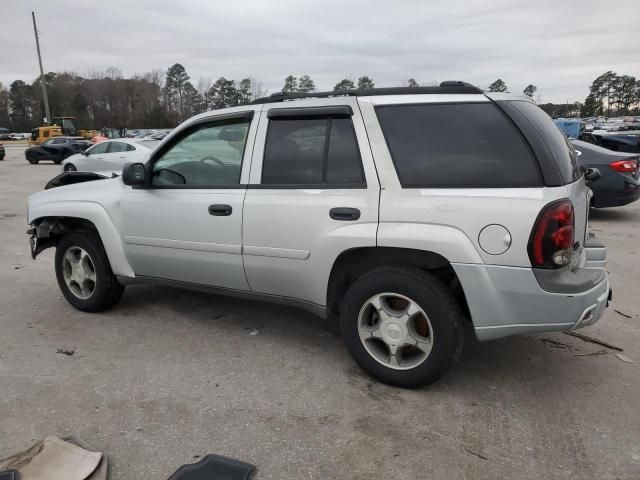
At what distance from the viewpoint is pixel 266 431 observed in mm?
2844

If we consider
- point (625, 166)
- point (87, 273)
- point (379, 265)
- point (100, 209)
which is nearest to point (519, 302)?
point (379, 265)

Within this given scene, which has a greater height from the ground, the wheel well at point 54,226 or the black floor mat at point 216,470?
the wheel well at point 54,226

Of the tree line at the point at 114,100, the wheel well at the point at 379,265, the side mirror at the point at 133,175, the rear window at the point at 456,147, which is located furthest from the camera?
the tree line at the point at 114,100

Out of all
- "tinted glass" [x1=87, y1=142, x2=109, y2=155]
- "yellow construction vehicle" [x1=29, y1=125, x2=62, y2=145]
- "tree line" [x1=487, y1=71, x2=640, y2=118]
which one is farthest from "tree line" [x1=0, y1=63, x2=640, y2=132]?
"tinted glass" [x1=87, y1=142, x2=109, y2=155]

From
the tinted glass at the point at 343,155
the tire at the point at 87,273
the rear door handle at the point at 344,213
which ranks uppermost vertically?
the tinted glass at the point at 343,155

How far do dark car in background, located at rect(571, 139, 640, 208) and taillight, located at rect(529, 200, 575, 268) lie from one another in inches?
270

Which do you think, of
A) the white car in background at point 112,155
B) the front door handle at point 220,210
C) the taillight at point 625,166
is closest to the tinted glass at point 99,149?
the white car in background at point 112,155

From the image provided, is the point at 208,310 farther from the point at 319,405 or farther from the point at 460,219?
the point at 460,219

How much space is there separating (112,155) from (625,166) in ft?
46.9

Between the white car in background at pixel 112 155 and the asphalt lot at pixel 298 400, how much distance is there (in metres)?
12.2

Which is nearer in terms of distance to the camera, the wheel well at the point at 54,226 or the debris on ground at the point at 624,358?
the debris on ground at the point at 624,358

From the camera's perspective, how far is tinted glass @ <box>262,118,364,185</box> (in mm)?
3336

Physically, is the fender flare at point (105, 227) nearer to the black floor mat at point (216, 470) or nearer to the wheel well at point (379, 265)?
the wheel well at point (379, 265)

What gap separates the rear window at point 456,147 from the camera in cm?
290
